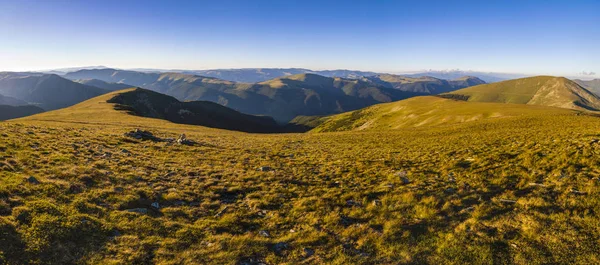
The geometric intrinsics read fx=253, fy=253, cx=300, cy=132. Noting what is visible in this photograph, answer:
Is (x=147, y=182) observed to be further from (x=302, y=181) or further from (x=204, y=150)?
(x=204, y=150)

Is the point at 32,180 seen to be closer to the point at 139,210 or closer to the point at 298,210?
the point at 139,210

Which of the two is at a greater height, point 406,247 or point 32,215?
point 32,215

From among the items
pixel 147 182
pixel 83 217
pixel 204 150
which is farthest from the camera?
pixel 204 150

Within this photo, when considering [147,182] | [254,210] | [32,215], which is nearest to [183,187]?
[147,182]

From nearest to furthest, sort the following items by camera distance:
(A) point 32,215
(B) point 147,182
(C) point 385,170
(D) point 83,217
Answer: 1. (A) point 32,215
2. (D) point 83,217
3. (B) point 147,182
4. (C) point 385,170

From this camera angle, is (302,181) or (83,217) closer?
(83,217)

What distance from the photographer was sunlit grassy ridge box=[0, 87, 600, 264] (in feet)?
30.4

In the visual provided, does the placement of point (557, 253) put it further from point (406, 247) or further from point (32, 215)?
point (32, 215)

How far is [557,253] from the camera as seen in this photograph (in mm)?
8961

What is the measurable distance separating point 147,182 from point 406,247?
49.8 feet

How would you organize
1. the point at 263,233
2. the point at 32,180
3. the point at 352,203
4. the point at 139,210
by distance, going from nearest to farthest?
the point at 263,233 → the point at 139,210 → the point at 32,180 → the point at 352,203

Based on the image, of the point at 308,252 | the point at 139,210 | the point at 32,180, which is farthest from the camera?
the point at 32,180

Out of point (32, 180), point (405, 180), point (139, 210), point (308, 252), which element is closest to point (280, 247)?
point (308, 252)

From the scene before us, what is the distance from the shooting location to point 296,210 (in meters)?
13.5
